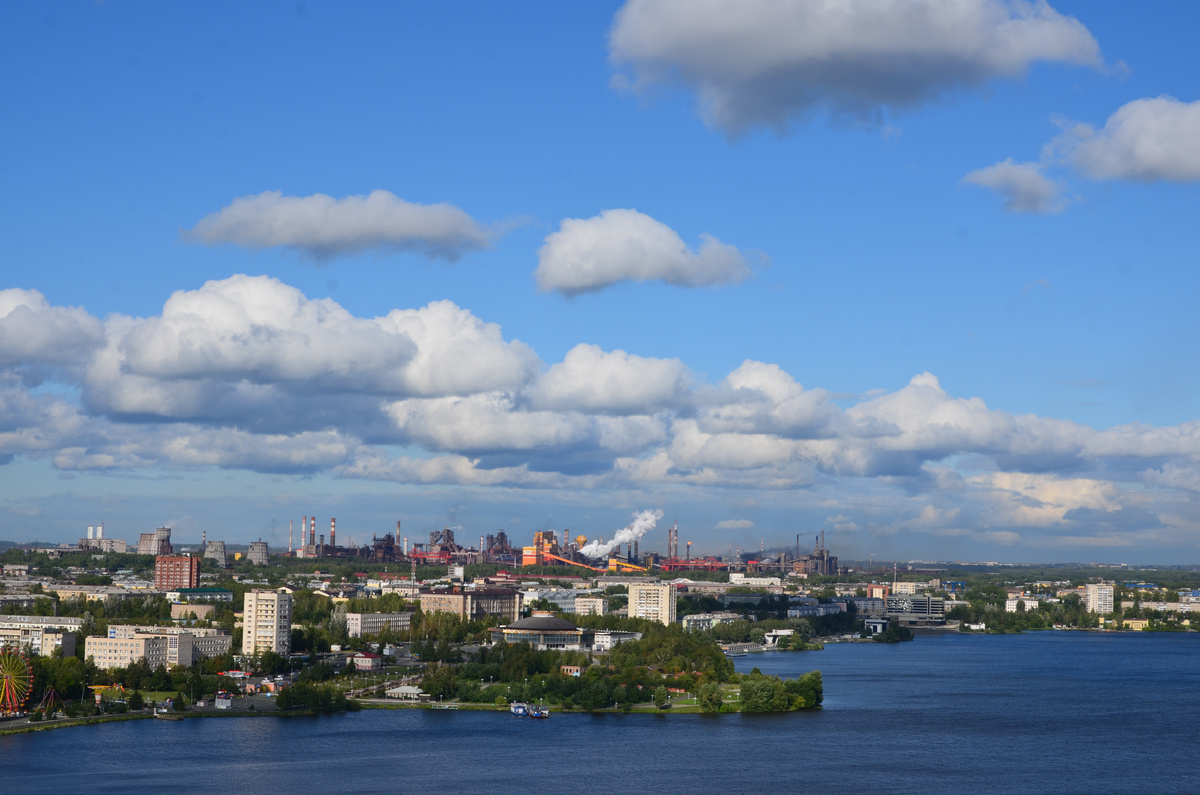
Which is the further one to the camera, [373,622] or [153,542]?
[153,542]

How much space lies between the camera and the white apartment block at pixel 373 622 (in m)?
61.7

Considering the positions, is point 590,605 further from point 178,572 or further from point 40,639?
point 40,639

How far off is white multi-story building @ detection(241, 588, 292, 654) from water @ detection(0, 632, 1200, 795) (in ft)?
35.7

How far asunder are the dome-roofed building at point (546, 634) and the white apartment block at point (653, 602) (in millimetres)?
13090

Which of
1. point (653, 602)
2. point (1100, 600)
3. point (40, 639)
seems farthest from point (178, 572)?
point (1100, 600)

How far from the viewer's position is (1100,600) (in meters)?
104

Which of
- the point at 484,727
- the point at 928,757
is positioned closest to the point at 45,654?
the point at 484,727

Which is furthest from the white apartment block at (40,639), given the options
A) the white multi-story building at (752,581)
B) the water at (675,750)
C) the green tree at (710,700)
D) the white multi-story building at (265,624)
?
the white multi-story building at (752,581)

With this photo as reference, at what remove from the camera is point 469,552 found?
131 m

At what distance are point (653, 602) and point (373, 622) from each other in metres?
14.8

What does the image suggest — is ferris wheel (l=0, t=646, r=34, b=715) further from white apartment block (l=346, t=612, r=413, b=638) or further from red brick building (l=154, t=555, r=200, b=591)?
A: red brick building (l=154, t=555, r=200, b=591)

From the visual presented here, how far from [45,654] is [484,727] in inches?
688

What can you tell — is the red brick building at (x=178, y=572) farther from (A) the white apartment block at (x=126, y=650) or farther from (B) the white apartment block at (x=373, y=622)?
(A) the white apartment block at (x=126, y=650)

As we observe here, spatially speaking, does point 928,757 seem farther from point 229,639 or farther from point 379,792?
point 229,639
